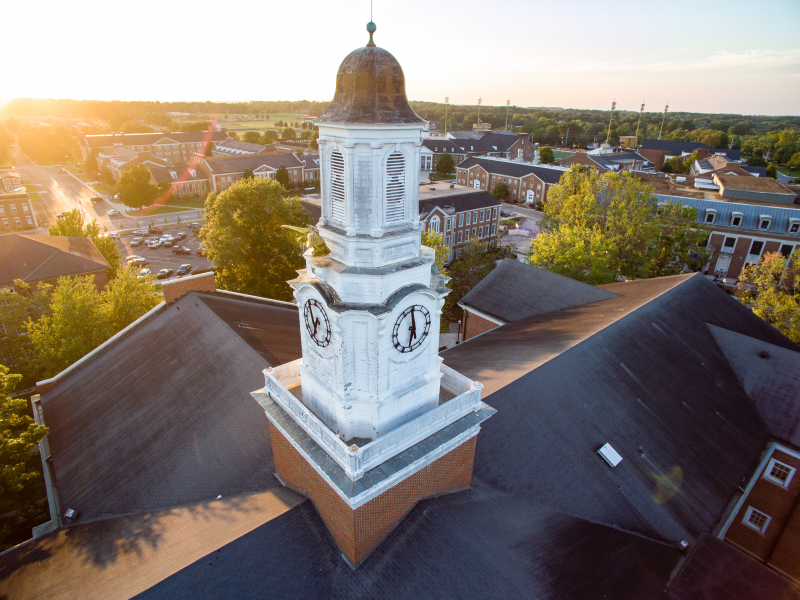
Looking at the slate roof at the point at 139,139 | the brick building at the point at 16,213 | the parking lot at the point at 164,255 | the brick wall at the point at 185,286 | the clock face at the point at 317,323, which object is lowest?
the parking lot at the point at 164,255

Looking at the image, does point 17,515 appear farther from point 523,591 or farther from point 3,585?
point 523,591

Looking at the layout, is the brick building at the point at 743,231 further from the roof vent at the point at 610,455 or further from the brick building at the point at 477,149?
the brick building at the point at 477,149

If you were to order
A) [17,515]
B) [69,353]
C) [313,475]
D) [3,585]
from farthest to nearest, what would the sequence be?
[69,353] → [17,515] → [3,585] → [313,475]

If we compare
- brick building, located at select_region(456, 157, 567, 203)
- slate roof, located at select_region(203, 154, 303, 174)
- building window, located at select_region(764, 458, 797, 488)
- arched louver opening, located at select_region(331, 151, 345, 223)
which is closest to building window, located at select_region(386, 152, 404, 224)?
arched louver opening, located at select_region(331, 151, 345, 223)

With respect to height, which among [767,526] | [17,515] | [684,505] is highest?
[684,505]

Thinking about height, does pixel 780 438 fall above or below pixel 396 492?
below

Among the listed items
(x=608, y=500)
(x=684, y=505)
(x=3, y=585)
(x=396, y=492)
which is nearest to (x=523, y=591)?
(x=396, y=492)

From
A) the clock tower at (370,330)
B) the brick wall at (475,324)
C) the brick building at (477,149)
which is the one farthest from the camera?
the brick building at (477,149)

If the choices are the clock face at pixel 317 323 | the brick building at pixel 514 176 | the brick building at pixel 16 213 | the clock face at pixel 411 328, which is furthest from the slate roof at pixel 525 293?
the brick building at pixel 16 213
